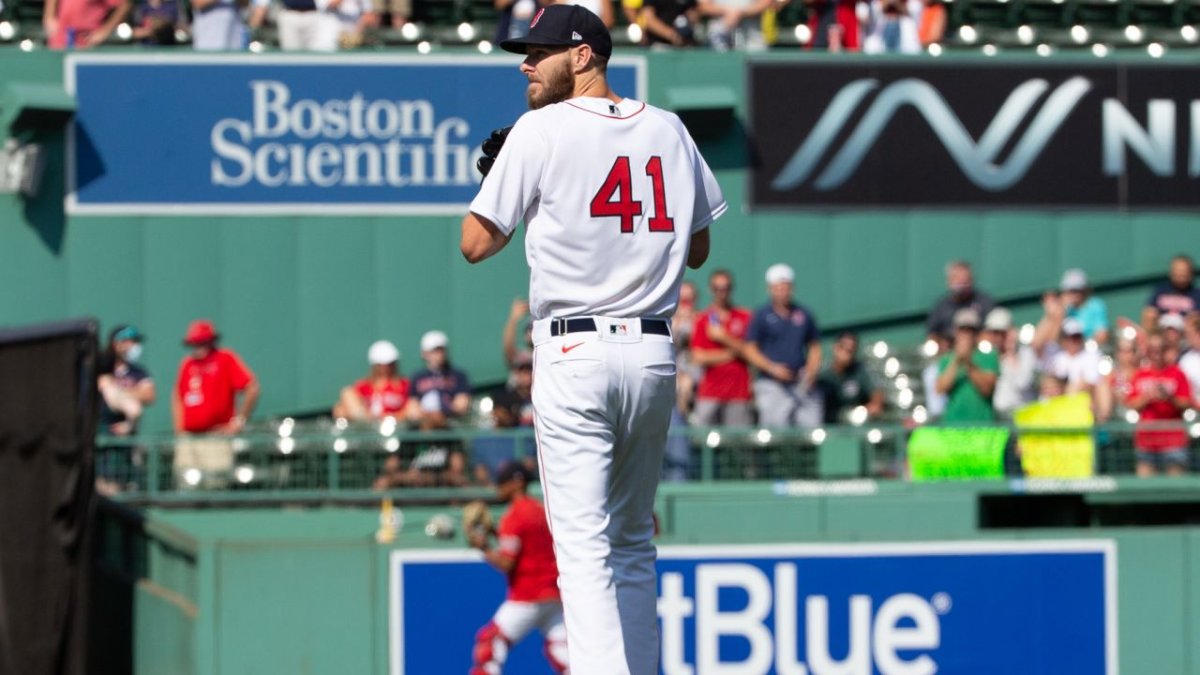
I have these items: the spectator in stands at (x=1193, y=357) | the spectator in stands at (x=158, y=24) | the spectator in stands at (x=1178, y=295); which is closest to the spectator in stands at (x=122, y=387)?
the spectator in stands at (x=158, y=24)

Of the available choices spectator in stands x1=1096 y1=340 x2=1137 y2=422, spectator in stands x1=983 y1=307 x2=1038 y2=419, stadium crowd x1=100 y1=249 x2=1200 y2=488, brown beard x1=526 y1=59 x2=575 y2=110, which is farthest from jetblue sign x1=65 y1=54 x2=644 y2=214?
brown beard x1=526 y1=59 x2=575 y2=110

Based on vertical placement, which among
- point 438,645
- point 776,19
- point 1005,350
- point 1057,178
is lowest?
point 438,645

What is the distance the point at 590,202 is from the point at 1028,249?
1095 cm

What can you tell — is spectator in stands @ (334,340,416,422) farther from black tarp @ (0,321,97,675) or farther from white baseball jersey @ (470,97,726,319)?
white baseball jersey @ (470,97,726,319)

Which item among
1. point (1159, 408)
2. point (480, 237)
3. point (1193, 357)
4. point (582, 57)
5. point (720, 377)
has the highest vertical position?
point (582, 57)

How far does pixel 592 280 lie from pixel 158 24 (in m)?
10.3

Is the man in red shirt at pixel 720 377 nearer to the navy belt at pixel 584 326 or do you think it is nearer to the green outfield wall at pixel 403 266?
the green outfield wall at pixel 403 266

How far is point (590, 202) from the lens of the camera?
4.98 meters

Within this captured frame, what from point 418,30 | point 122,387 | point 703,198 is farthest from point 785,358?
point 703,198

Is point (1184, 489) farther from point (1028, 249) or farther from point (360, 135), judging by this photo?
point (360, 135)

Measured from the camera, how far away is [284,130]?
14820mm

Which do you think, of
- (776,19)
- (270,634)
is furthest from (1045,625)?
(776,19)

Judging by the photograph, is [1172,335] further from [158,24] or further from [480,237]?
[480,237]

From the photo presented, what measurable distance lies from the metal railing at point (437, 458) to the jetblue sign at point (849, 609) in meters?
1.80
